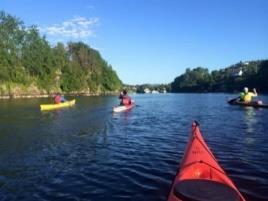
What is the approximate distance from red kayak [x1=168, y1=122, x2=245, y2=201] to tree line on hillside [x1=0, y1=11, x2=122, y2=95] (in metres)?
105

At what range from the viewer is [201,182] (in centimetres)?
949

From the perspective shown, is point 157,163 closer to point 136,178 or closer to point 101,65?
point 136,178

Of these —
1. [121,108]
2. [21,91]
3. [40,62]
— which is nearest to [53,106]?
[121,108]

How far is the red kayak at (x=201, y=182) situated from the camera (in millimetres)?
8578

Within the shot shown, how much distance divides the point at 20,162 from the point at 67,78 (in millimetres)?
136155

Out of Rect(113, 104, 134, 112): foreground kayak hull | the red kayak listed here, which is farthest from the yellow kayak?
the red kayak

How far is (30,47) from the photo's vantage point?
12600 cm

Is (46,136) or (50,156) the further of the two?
(46,136)

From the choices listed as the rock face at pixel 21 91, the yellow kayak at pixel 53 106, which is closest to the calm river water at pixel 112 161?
the yellow kayak at pixel 53 106

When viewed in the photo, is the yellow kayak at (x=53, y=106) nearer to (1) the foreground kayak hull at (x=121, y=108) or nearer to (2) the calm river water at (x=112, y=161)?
(1) the foreground kayak hull at (x=121, y=108)

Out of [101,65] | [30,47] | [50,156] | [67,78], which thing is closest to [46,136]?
[50,156]

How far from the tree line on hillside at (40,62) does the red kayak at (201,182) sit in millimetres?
105460

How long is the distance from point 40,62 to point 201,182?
124322 mm

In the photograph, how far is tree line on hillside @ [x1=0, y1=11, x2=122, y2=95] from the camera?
114750mm
